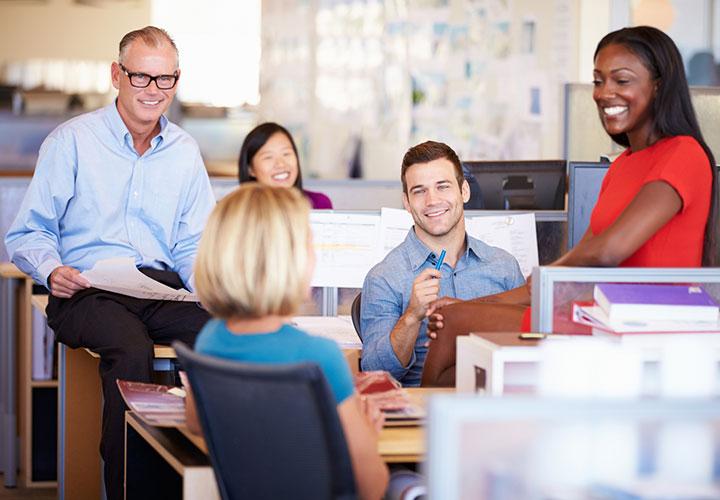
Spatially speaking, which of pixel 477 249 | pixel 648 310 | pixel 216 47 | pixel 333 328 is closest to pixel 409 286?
pixel 477 249

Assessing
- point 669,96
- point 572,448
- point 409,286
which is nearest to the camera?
point 572,448

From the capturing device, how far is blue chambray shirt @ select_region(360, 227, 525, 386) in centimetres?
273

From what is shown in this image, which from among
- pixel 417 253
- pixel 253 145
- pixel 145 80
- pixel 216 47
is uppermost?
pixel 216 47

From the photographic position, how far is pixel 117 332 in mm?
2932

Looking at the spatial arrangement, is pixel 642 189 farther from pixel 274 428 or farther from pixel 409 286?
pixel 274 428

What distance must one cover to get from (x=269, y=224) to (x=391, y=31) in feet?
17.1

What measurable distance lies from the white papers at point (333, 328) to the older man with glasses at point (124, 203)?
0.33 meters

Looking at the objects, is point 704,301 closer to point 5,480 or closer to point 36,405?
point 36,405

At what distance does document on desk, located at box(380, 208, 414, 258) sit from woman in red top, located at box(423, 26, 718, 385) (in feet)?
3.41

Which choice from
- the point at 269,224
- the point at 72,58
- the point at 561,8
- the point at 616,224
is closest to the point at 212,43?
the point at 72,58

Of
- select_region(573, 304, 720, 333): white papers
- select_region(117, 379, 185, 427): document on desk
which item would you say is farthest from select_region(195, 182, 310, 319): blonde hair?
select_region(573, 304, 720, 333): white papers

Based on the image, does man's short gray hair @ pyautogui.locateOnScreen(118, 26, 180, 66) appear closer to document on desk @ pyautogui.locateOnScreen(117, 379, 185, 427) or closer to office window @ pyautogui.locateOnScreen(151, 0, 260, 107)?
document on desk @ pyautogui.locateOnScreen(117, 379, 185, 427)

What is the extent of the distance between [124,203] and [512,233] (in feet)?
3.90

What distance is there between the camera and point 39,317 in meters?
3.92
